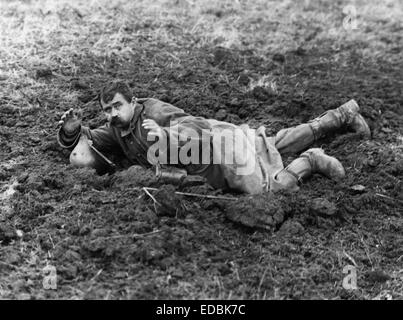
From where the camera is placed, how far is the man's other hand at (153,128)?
212 inches

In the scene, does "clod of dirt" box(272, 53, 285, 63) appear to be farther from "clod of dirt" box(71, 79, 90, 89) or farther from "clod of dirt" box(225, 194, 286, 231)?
"clod of dirt" box(225, 194, 286, 231)

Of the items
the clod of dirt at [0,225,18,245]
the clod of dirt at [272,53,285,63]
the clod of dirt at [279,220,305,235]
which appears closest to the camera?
the clod of dirt at [0,225,18,245]

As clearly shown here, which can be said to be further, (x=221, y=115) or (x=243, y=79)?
(x=243, y=79)

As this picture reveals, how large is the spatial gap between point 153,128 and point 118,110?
0.46 metres

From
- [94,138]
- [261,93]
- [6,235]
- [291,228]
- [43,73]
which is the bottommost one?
[291,228]

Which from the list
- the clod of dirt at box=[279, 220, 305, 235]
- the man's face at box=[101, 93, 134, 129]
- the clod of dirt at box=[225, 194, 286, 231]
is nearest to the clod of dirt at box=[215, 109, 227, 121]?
the man's face at box=[101, 93, 134, 129]

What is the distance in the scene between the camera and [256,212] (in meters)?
5.14

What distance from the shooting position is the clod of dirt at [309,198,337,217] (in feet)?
17.5

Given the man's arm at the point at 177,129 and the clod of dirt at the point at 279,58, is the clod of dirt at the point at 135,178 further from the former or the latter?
the clod of dirt at the point at 279,58

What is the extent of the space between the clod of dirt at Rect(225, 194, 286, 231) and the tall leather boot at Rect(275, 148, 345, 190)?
590mm

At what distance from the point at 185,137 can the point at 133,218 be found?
0.76 meters

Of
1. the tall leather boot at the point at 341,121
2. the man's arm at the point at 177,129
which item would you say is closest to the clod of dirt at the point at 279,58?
the tall leather boot at the point at 341,121
